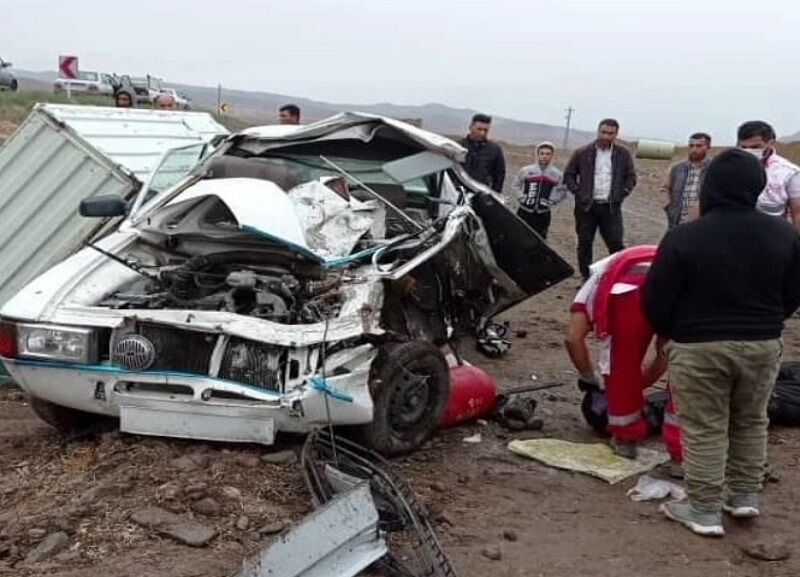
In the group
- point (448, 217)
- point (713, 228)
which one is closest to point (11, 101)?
point (448, 217)

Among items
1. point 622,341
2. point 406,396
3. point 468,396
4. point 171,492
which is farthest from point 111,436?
point 622,341

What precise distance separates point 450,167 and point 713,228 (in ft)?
7.85

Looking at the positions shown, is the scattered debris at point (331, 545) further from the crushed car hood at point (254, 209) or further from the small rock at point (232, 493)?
the crushed car hood at point (254, 209)

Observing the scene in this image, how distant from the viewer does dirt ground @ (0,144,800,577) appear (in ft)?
12.7

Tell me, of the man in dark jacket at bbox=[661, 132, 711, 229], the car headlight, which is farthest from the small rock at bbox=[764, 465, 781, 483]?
the man in dark jacket at bbox=[661, 132, 711, 229]

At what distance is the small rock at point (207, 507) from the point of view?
4137mm

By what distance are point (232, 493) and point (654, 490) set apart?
1.94 m

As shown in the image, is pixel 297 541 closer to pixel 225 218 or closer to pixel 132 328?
pixel 132 328

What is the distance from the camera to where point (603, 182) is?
941 centimetres

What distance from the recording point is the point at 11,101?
100 ft

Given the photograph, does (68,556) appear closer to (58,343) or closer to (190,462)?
(190,462)

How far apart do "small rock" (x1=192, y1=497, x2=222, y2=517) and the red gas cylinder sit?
156 cm

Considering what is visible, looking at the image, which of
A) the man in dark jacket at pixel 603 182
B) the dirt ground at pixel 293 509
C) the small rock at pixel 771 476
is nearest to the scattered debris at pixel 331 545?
the dirt ground at pixel 293 509

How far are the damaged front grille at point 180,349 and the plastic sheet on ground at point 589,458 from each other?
172 centimetres
